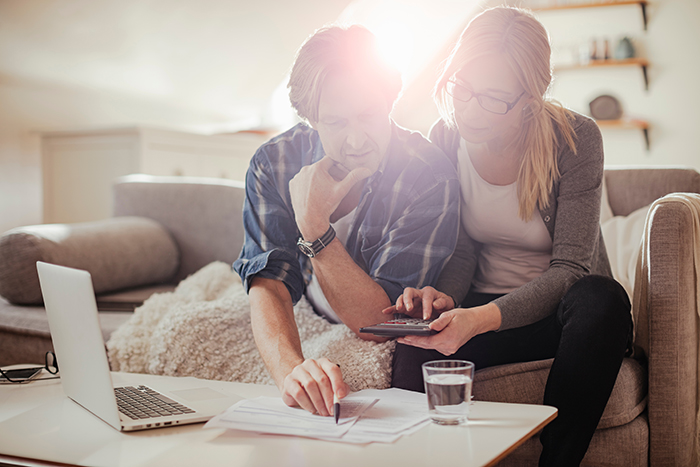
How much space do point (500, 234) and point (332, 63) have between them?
480 mm

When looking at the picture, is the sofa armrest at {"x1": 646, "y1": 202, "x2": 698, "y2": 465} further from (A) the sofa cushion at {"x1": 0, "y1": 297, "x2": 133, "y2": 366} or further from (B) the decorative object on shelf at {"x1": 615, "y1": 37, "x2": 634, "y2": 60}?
(B) the decorative object on shelf at {"x1": 615, "y1": 37, "x2": 634, "y2": 60}

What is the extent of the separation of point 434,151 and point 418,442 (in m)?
0.68

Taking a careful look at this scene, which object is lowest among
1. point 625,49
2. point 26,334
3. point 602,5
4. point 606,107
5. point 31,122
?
point 26,334

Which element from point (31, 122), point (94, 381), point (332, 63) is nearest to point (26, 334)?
point (94, 381)

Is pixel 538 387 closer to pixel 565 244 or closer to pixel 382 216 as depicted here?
pixel 565 244

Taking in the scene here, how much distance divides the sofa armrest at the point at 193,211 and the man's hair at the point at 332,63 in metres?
0.96

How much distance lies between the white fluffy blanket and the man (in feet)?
0.23

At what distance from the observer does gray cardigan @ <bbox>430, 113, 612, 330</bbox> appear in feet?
3.32

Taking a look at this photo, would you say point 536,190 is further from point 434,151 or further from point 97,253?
point 97,253

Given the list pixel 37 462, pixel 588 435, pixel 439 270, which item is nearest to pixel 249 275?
pixel 439 270

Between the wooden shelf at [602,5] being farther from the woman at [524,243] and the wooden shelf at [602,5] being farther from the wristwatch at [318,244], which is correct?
the wristwatch at [318,244]

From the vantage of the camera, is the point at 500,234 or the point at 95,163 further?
the point at 95,163

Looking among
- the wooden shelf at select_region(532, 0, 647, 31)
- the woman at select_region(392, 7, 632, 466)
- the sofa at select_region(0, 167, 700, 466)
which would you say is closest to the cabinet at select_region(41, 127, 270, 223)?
the sofa at select_region(0, 167, 700, 466)

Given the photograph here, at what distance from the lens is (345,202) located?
3.88ft
